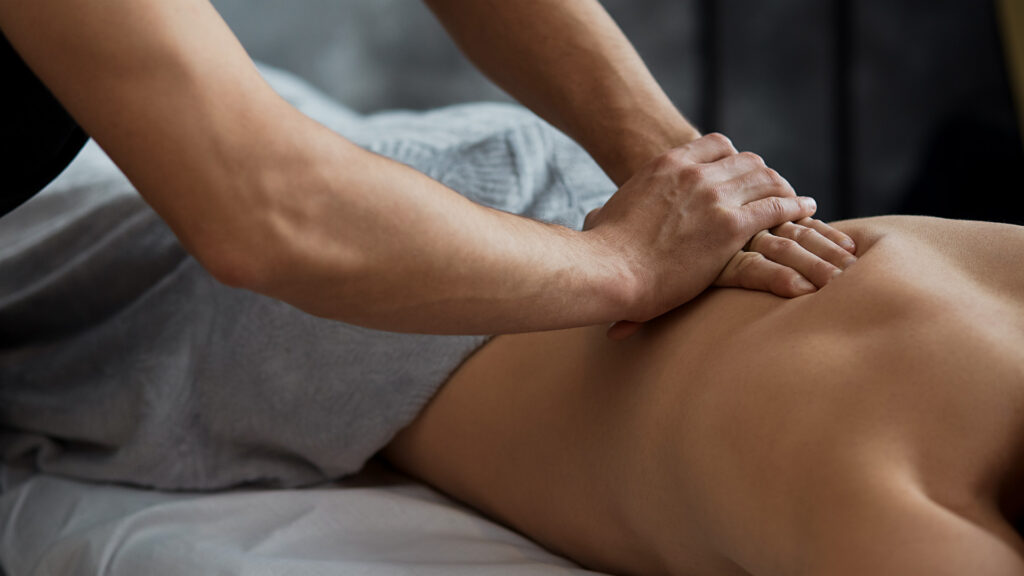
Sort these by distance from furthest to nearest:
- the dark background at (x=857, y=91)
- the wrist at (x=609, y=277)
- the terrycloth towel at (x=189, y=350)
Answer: the dark background at (x=857, y=91) → the terrycloth towel at (x=189, y=350) → the wrist at (x=609, y=277)

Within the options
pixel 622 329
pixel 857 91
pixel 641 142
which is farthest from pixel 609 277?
pixel 857 91

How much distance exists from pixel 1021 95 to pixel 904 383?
92.0 inches

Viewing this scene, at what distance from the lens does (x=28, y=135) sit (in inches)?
30.4

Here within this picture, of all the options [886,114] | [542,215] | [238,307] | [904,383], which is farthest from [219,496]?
[886,114]

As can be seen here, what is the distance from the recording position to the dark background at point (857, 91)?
266 cm

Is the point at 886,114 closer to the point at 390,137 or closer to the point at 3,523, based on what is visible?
the point at 390,137

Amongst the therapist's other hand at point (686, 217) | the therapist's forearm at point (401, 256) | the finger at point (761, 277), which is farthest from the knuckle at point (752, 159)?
the therapist's forearm at point (401, 256)

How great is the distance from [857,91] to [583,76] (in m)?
1.99

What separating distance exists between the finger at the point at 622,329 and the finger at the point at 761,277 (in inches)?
3.2

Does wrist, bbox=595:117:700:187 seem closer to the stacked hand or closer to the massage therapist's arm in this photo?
the massage therapist's arm

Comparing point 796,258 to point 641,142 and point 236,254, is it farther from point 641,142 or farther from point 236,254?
point 236,254

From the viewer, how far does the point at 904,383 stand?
0.54 meters

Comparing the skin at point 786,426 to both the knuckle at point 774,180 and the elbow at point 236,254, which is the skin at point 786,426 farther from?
the elbow at point 236,254

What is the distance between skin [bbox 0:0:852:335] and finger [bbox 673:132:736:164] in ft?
0.23
